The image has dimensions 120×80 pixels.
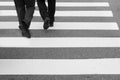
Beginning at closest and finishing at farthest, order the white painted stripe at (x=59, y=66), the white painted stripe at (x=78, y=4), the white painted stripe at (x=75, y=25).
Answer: the white painted stripe at (x=59, y=66), the white painted stripe at (x=75, y=25), the white painted stripe at (x=78, y=4)

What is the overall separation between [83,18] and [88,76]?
3020mm

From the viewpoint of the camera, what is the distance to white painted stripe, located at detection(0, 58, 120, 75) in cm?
523

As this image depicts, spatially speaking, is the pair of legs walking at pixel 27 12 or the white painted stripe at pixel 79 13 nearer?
the pair of legs walking at pixel 27 12

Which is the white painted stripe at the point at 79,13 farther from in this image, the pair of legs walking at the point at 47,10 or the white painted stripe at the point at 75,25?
the pair of legs walking at the point at 47,10

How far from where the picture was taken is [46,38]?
21.9 feet

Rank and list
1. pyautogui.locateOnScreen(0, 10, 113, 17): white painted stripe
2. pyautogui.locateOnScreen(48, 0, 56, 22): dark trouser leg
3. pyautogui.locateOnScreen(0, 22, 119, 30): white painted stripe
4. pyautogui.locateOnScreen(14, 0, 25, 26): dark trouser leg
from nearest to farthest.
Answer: pyautogui.locateOnScreen(14, 0, 25, 26): dark trouser leg
pyautogui.locateOnScreen(48, 0, 56, 22): dark trouser leg
pyautogui.locateOnScreen(0, 22, 119, 30): white painted stripe
pyautogui.locateOnScreen(0, 10, 113, 17): white painted stripe

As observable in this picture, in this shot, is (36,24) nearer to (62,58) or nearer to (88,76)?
(62,58)

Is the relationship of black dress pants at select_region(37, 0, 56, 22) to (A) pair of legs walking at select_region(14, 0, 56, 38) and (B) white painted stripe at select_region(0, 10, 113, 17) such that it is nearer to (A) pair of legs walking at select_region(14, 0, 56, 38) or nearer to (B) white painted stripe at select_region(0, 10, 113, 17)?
(A) pair of legs walking at select_region(14, 0, 56, 38)

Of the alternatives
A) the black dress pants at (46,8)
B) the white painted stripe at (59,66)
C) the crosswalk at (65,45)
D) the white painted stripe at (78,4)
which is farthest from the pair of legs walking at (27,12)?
the white painted stripe at (78,4)

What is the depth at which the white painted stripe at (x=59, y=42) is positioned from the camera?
630cm

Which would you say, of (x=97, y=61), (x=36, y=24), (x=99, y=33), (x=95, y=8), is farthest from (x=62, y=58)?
(x=95, y=8)

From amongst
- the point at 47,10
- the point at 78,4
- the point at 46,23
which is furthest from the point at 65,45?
the point at 78,4

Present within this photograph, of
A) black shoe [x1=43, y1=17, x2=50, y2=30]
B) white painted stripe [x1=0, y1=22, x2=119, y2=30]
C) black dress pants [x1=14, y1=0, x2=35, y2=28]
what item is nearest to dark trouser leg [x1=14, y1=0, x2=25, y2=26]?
black dress pants [x1=14, y1=0, x2=35, y2=28]

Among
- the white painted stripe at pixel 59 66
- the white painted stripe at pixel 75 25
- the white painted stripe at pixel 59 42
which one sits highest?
the white painted stripe at pixel 59 66
